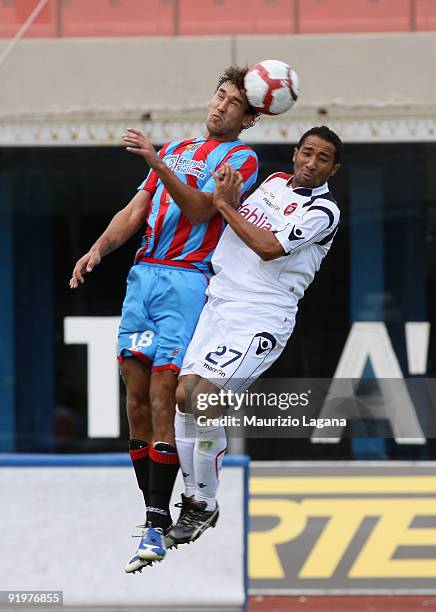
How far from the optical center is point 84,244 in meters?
13.3

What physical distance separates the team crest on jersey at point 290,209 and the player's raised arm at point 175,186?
0.34 metres

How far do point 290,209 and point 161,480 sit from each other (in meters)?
1.37

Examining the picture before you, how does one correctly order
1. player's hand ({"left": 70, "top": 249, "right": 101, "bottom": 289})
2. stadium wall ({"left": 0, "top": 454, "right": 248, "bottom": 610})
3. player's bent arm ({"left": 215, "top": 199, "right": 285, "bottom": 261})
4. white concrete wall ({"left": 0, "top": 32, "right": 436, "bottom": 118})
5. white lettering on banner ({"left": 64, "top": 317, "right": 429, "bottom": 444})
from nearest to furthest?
player's bent arm ({"left": 215, "top": 199, "right": 285, "bottom": 261}), player's hand ({"left": 70, "top": 249, "right": 101, "bottom": 289}), stadium wall ({"left": 0, "top": 454, "right": 248, "bottom": 610}), white concrete wall ({"left": 0, "top": 32, "right": 436, "bottom": 118}), white lettering on banner ({"left": 64, "top": 317, "right": 429, "bottom": 444})

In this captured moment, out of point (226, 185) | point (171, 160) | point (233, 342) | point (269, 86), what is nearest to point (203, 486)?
point (233, 342)

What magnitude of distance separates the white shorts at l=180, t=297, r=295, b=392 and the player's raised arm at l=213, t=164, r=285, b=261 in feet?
1.11

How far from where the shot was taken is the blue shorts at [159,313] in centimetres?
618

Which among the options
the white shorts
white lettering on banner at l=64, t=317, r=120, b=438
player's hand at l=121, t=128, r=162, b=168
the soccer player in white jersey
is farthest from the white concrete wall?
player's hand at l=121, t=128, r=162, b=168

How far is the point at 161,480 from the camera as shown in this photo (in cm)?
623

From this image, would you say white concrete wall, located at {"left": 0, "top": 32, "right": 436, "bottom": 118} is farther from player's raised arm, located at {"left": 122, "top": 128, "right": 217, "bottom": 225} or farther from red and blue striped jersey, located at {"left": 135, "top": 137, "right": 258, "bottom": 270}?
player's raised arm, located at {"left": 122, "top": 128, "right": 217, "bottom": 225}

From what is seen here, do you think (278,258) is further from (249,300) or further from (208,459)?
(208,459)

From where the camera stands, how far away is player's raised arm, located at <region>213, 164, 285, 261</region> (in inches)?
231

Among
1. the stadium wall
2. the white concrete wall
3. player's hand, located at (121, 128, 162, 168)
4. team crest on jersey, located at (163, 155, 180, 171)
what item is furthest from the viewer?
the white concrete wall

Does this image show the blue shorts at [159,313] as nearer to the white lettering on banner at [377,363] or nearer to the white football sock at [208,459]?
the white football sock at [208,459]

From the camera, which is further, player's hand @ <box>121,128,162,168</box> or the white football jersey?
the white football jersey
